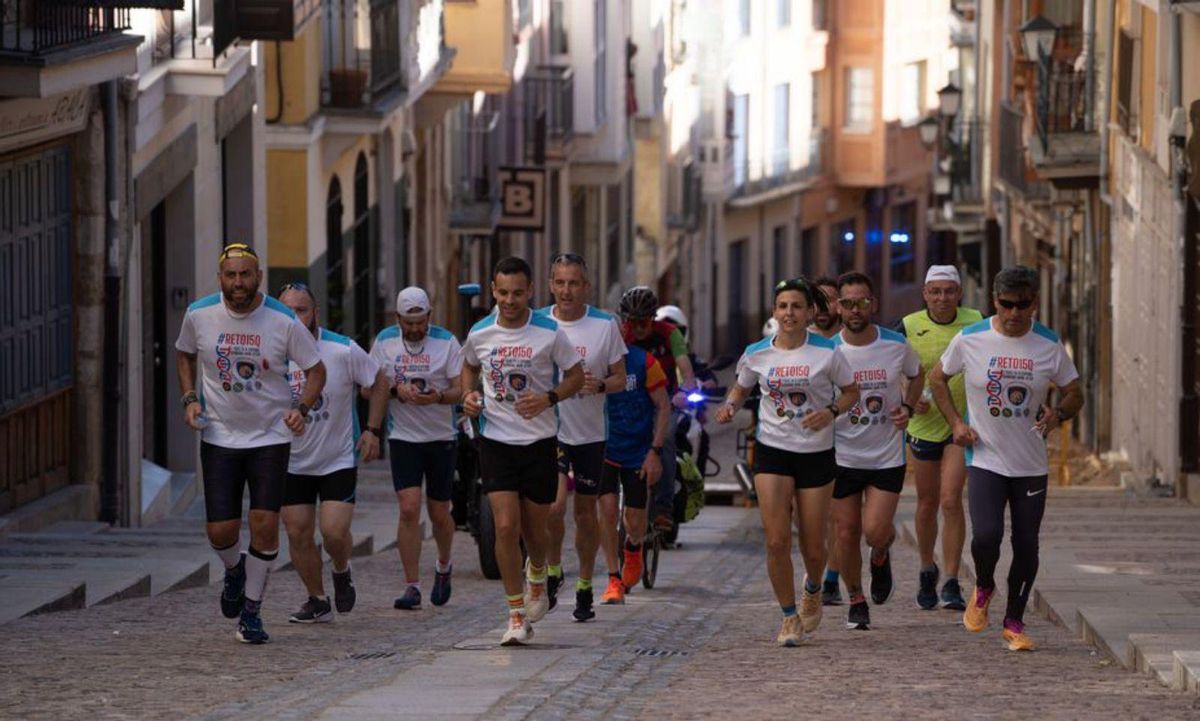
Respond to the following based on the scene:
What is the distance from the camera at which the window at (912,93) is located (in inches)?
2677

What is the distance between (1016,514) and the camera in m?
11.7

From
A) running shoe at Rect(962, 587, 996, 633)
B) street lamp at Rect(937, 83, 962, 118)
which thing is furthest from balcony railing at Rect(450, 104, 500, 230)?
running shoe at Rect(962, 587, 996, 633)

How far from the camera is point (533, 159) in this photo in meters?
43.0

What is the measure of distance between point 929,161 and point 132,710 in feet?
208

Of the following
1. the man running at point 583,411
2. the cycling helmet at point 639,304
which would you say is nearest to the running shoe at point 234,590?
the man running at point 583,411

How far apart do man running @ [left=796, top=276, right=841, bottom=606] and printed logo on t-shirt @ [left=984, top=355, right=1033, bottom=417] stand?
1256 mm

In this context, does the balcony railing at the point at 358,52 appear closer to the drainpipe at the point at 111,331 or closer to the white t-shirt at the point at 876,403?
the drainpipe at the point at 111,331

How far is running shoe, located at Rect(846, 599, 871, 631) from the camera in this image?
1257cm

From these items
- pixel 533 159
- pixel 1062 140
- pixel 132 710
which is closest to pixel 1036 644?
pixel 132 710

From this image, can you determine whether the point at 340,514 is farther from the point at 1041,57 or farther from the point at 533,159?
the point at 533,159

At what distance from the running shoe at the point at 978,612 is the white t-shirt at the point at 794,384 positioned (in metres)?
1.12

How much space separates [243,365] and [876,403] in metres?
3.04

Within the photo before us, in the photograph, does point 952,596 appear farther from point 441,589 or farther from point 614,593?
point 441,589

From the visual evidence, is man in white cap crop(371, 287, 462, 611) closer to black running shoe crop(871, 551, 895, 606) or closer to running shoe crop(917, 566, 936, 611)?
black running shoe crop(871, 551, 895, 606)
